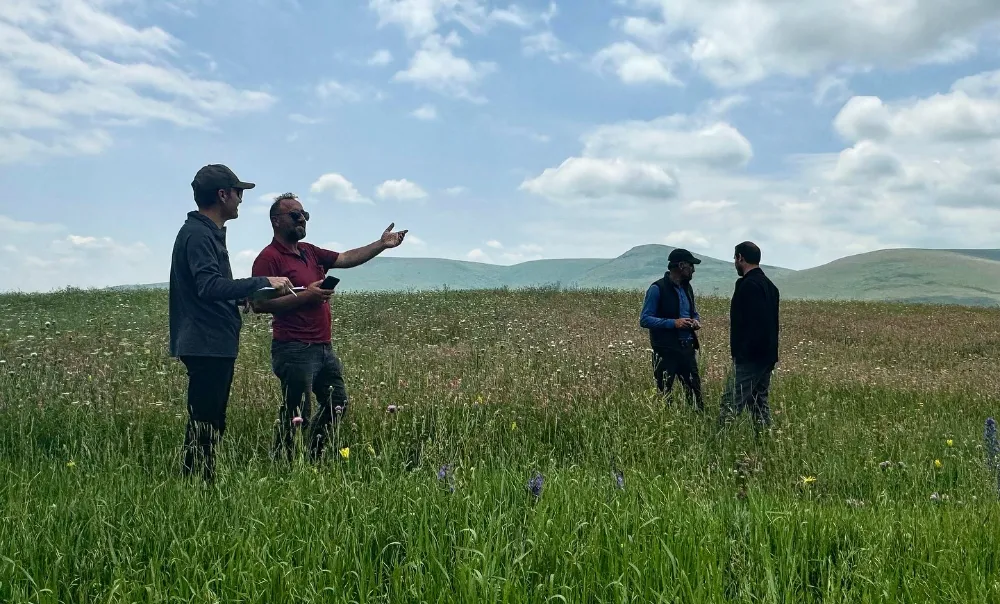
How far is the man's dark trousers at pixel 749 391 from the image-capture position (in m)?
6.78

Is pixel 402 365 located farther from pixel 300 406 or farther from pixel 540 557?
pixel 540 557

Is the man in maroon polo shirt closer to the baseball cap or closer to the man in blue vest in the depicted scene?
the baseball cap

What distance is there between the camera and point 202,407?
A: 15.0 feet

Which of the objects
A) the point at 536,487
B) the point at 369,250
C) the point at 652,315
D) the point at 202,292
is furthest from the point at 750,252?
the point at 202,292

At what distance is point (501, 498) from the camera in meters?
3.64

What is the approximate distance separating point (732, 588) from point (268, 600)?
1979 millimetres

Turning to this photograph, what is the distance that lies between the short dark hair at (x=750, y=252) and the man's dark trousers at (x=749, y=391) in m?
1.12

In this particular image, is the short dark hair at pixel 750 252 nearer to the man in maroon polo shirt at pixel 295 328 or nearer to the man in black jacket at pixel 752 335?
the man in black jacket at pixel 752 335

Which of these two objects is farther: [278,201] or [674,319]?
[674,319]

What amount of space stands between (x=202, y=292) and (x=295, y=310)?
887mm

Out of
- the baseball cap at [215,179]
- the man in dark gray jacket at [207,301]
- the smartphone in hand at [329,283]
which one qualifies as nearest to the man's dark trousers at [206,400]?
the man in dark gray jacket at [207,301]

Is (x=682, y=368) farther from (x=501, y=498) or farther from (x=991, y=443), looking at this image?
(x=501, y=498)

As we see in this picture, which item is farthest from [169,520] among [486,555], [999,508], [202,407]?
[999,508]

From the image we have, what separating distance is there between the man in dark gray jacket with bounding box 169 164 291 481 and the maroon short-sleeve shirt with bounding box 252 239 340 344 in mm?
461
